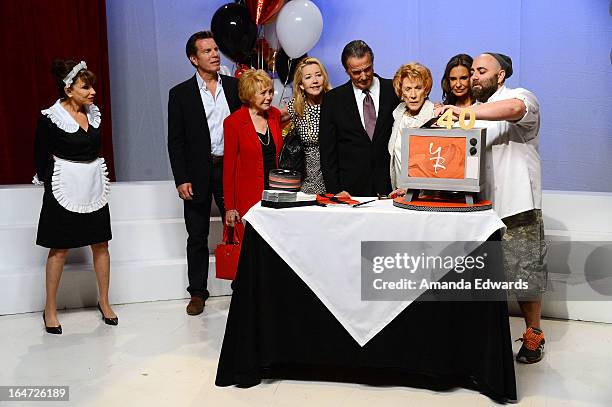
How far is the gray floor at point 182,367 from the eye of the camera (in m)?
3.41

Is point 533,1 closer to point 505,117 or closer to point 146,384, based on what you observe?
point 505,117

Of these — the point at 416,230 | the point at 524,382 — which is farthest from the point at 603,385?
the point at 416,230

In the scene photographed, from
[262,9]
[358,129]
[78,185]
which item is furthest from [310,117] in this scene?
[262,9]

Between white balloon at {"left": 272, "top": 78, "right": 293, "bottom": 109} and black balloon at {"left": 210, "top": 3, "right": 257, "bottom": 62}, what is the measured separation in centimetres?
32

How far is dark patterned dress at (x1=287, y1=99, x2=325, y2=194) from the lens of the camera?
4.25m

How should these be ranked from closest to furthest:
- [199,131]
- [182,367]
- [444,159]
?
1. [444,159]
2. [182,367]
3. [199,131]

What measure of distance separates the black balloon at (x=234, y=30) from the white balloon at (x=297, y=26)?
207 millimetres

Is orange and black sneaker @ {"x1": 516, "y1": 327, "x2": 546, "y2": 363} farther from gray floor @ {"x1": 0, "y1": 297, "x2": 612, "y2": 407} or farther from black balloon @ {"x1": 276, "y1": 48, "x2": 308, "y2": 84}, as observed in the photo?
black balloon @ {"x1": 276, "y1": 48, "x2": 308, "y2": 84}

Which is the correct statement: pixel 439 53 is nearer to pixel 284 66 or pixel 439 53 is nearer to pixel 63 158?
pixel 284 66

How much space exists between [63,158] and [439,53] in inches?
124

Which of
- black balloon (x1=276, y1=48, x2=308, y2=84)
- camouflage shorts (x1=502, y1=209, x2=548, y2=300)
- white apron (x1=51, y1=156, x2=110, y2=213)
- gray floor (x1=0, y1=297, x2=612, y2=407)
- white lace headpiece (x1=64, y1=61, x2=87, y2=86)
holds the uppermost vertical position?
black balloon (x1=276, y1=48, x2=308, y2=84)

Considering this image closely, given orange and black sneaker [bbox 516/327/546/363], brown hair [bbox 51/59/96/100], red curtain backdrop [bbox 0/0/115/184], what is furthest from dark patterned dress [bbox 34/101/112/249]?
orange and black sneaker [bbox 516/327/546/363]

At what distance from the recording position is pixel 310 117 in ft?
13.9

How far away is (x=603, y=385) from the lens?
3.54m
